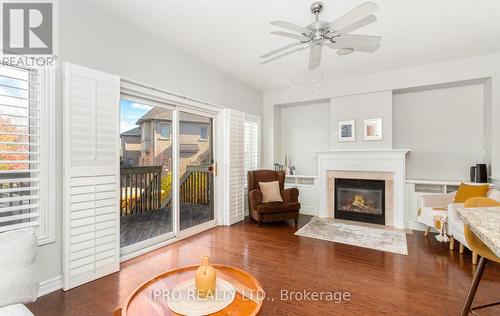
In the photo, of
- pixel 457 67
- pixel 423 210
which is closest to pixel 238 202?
pixel 423 210

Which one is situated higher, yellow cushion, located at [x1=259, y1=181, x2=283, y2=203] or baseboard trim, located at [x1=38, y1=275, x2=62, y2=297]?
yellow cushion, located at [x1=259, y1=181, x2=283, y2=203]

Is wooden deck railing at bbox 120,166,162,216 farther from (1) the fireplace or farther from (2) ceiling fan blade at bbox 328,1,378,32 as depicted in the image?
(1) the fireplace

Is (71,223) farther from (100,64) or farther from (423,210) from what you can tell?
(423,210)

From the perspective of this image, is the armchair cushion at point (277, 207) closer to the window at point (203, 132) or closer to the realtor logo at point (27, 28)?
the window at point (203, 132)

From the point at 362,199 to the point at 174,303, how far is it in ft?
13.3

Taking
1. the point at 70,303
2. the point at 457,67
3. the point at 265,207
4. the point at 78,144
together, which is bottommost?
the point at 70,303

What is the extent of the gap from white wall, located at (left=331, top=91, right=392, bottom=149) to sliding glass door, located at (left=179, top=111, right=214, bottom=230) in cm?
251

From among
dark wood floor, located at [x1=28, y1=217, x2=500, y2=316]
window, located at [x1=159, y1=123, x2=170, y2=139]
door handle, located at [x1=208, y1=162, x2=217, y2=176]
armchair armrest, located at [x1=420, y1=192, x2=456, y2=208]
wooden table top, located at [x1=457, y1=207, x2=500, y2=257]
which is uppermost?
window, located at [x1=159, y1=123, x2=170, y2=139]

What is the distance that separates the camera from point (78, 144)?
7.18 ft

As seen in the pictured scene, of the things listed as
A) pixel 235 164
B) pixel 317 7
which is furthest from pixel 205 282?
pixel 235 164

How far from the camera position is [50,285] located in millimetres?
2070

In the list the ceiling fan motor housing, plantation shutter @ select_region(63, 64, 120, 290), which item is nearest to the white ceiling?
the ceiling fan motor housing

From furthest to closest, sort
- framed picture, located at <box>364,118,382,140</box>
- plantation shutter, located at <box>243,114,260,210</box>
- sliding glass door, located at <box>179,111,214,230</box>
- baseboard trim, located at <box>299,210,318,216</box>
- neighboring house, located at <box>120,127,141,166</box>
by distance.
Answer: baseboard trim, located at <box>299,210,318,216</box> < plantation shutter, located at <box>243,114,260,210</box> < framed picture, located at <box>364,118,382,140</box> < sliding glass door, located at <box>179,111,214,230</box> < neighboring house, located at <box>120,127,141,166</box>

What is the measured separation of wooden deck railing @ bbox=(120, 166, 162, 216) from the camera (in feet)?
9.82
